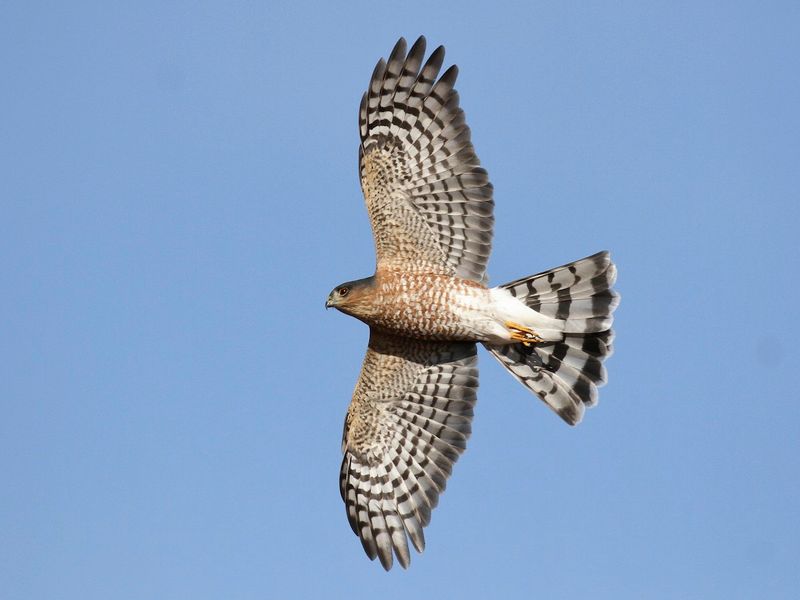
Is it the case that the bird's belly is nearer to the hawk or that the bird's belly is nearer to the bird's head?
the hawk

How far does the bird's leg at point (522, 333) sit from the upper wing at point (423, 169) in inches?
22.1

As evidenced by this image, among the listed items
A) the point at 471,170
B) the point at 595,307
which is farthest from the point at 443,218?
the point at 595,307

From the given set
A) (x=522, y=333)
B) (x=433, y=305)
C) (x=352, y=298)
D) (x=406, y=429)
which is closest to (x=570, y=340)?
(x=522, y=333)

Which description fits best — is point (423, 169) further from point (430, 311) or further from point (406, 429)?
point (406, 429)

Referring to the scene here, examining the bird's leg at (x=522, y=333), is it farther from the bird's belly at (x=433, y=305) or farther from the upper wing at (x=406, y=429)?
the upper wing at (x=406, y=429)

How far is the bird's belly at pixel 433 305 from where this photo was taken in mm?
12078

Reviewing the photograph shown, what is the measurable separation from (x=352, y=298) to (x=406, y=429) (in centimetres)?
166

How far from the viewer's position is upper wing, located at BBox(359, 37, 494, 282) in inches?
468

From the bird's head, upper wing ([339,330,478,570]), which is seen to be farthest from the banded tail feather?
the bird's head

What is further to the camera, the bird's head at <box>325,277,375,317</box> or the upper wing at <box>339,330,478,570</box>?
the upper wing at <box>339,330,478,570</box>

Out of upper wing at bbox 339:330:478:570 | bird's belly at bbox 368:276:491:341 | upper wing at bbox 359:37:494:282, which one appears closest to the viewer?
upper wing at bbox 359:37:494:282

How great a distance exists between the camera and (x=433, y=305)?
1206 cm

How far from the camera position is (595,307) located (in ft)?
40.1

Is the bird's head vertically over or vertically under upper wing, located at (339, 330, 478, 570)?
over
